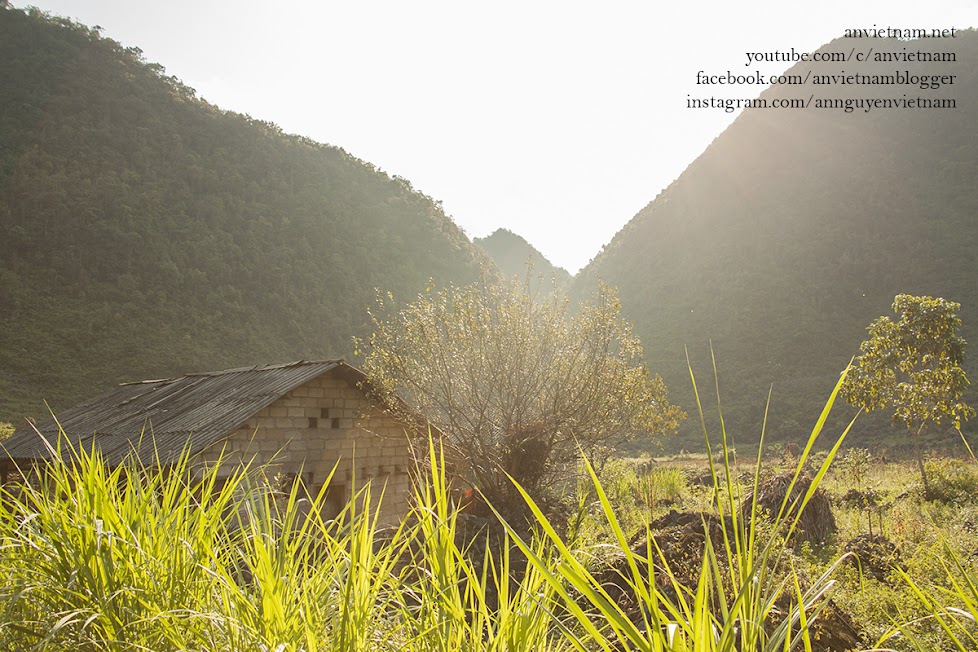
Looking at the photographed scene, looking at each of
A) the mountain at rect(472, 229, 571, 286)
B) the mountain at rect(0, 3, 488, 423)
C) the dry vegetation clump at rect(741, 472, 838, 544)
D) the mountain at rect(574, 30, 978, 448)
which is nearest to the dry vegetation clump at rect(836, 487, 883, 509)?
the dry vegetation clump at rect(741, 472, 838, 544)

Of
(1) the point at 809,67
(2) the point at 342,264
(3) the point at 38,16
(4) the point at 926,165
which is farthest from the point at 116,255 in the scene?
(1) the point at 809,67

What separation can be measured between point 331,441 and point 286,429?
97 cm

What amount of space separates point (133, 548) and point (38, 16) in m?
71.6

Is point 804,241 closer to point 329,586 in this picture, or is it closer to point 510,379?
point 510,379

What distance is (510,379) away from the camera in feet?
38.2

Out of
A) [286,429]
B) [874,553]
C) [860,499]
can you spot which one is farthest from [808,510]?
[286,429]

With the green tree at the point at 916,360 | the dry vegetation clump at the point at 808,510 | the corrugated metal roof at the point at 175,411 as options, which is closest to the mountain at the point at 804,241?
the green tree at the point at 916,360

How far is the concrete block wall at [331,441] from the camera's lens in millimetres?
10852

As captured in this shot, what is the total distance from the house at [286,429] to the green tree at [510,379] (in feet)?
2.57

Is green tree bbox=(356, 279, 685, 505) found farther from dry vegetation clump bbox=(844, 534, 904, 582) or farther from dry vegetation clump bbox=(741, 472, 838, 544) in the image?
dry vegetation clump bbox=(844, 534, 904, 582)

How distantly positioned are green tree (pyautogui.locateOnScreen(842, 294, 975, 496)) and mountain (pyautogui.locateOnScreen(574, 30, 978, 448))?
17.1m

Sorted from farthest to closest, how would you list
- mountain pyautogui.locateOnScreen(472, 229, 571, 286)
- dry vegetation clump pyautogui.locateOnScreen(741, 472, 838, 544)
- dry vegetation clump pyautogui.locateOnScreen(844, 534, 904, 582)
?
mountain pyautogui.locateOnScreen(472, 229, 571, 286), dry vegetation clump pyautogui.locateOnScreen(741, 472, 838, 544), dry vegetation clump pyautogui.locateOnScreen(844, 534, 904, 582)

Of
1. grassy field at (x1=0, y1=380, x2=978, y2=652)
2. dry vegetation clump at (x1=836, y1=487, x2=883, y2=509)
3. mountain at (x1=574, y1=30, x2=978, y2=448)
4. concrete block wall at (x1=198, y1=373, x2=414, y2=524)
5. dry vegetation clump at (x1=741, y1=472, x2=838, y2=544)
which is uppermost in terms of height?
mountain at (x1=574, y1=30, x2=978, y2=448)

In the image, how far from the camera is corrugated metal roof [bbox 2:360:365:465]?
1070 centimetres
